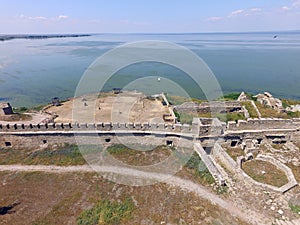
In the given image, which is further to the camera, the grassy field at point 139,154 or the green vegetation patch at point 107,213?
the grassy field at point 139,154

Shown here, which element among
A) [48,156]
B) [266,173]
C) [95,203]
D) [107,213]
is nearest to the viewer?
[107,213]

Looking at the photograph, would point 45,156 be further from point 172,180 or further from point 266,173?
point 266,173

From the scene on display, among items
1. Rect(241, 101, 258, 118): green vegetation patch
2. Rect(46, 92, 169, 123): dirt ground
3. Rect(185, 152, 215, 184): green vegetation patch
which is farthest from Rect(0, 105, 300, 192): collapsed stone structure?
Rect(241, 101, 258, 118): green vegetation patch

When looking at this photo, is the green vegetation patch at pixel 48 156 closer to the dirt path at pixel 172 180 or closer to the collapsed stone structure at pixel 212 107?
→ the dirt path at pixel 172 180

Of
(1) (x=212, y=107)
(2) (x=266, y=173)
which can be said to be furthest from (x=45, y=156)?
(1) (x=212, y=107)

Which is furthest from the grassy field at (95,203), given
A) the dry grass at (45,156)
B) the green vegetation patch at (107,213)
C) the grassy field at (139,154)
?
the grassy field at (139,154)

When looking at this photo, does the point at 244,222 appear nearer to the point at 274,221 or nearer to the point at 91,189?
the point at 274,221

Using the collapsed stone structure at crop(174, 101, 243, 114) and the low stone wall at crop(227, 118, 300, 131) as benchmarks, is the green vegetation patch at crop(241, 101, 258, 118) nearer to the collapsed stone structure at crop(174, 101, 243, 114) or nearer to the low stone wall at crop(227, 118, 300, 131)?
the collapsed stone structure at crop(174, 101, 243, 114)
